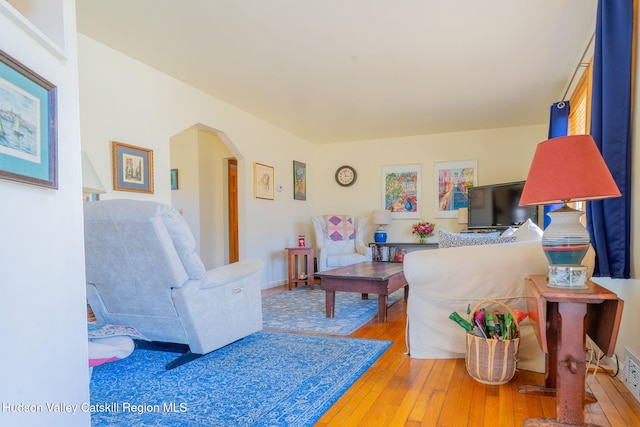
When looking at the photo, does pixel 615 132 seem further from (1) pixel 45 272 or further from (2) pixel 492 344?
(1) pixel 45 272

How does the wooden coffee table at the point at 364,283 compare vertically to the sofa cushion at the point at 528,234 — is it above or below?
below

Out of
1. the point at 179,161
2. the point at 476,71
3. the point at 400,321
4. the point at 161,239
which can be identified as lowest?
the point at 400,321

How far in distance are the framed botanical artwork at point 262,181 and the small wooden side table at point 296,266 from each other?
0.87 metres

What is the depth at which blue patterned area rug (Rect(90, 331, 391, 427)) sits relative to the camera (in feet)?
5.52

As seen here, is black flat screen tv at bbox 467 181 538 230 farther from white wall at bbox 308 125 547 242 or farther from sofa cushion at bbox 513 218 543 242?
sofa cushion at bbox 513 218 543 242

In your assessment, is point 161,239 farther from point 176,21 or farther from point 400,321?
point 400,321

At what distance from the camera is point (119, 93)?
324cm

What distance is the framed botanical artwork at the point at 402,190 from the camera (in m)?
6.35

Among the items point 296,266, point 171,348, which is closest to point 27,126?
point 171,348

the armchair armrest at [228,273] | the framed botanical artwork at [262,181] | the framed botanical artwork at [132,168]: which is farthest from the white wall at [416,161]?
the armchair armrest at [228,273]

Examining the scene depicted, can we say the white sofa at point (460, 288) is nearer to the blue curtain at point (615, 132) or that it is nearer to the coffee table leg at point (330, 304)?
the blue curtain at point (615, 132)

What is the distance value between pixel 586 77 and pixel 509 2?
127 centimetres

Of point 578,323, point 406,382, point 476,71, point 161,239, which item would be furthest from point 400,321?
point 476,71

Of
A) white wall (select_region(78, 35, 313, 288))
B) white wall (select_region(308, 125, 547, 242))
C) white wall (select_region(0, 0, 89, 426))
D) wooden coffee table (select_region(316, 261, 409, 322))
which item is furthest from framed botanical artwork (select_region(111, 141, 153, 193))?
white wall (select_region(308, 125, 547, 242))
